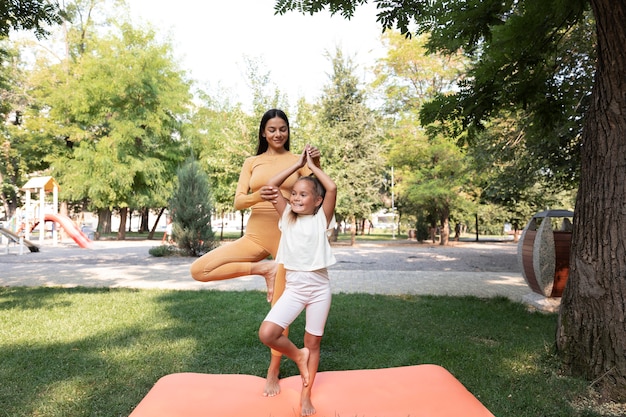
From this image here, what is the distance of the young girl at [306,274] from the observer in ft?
9.84

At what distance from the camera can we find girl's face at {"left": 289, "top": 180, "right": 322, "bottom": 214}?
9.98 feet

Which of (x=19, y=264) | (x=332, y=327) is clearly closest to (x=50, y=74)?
(x=19, y=264)

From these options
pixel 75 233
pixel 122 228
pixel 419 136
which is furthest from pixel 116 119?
pixel 419 136

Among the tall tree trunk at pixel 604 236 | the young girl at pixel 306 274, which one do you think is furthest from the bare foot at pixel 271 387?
the tall tree trunk at pixel 604 236

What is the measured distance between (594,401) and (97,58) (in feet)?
96.9

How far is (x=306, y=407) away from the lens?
3072 mm

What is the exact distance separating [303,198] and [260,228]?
83cm

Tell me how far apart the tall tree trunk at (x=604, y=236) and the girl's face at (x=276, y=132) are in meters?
2.79

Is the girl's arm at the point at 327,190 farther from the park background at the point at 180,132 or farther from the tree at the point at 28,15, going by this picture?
the park background at the point at 180,132

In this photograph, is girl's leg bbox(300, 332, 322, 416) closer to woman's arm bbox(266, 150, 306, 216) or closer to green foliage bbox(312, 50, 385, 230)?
woman's arm bbox(266, 150, 306, 216)

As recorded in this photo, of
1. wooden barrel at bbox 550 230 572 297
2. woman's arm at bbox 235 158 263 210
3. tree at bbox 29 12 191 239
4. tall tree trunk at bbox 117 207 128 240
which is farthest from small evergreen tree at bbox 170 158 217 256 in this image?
tall tree trunk at bbox 117 207 128 240

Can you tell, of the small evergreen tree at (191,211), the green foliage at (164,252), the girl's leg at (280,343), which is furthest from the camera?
the green foliage at (164,252)

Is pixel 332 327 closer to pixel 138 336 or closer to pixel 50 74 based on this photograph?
pixel 138 336

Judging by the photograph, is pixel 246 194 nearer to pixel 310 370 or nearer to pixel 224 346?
pixel 310 370
